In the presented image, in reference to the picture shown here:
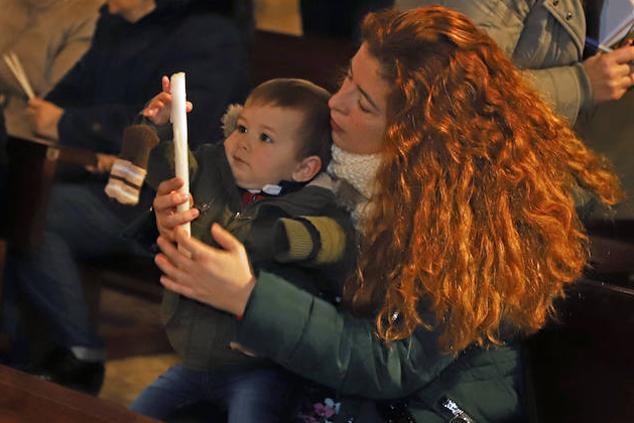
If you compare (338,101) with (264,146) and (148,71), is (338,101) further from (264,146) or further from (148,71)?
(148,71)

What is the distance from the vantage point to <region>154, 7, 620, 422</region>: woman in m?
1.47

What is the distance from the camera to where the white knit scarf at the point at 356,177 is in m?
1.53

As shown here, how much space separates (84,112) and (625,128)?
0.94 meters

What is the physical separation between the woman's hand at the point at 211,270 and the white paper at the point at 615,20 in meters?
0.63

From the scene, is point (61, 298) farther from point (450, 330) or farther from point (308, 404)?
point (450, 330)

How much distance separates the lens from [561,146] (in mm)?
1488

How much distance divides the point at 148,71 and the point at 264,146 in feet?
0.99

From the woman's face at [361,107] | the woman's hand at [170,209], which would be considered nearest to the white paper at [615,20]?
the woman's face at [361,107]

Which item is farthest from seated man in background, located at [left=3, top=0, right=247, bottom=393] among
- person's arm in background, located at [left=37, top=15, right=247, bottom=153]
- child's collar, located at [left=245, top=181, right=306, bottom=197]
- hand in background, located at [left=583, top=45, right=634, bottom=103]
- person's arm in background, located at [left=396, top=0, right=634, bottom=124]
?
hand in background, located at [left=583, top=45, right=634, bottom=103]

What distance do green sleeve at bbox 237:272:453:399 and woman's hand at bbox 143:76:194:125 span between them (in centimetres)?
34

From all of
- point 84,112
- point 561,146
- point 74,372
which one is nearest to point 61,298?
point 74,372

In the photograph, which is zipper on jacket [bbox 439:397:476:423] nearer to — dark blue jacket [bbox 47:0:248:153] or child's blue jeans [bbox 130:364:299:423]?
child's blue jeans [bbox 130:364:299:423]

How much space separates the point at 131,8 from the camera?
1.79 metres

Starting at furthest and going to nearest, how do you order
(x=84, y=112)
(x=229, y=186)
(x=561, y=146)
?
(x=84, y=112) → (x=229, y=186) → (x=561, y=146)
